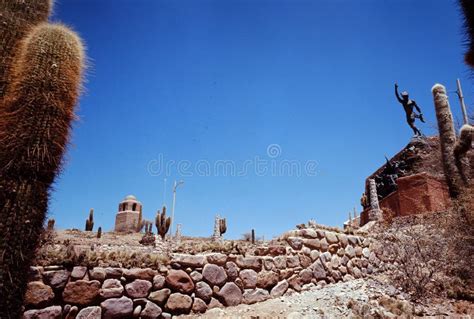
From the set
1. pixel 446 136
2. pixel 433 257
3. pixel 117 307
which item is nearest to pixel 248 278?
pixel 117 307

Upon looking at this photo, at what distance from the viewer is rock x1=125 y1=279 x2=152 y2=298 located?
4863mm

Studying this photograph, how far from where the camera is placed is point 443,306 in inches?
258

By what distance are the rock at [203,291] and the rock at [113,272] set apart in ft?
4.51

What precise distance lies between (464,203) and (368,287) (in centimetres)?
394

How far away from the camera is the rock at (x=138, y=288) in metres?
4.86

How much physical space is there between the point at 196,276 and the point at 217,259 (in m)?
0.52

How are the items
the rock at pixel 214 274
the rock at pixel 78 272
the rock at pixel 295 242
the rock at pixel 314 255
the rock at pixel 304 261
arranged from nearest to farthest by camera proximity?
the rock at pixel 78 272 → the rock at pixel 214 274 → the rock at pixel 304 261 → the rock at pixel 295 242 → the rock at pixel 314 255

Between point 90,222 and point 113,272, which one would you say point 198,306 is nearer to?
point 113,272

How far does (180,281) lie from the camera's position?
5.34 m

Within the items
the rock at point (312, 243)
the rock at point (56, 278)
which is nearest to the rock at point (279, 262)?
the rock at point (312, 243)

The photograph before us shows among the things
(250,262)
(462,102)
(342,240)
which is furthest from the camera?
(462,102)

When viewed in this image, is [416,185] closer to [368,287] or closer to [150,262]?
[368,287]

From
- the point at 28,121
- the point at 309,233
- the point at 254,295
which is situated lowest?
the point at 254,295

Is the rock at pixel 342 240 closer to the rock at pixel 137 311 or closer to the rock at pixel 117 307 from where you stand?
the rock at pixel 137 311
